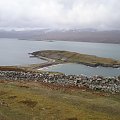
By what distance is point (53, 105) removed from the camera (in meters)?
35.6

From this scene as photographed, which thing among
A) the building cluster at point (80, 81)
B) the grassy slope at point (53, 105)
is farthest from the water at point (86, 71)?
the grassy slope at point (53, 105)

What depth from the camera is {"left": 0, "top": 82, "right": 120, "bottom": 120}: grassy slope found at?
3089cm

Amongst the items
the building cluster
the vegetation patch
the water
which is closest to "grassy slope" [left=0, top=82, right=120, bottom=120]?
the vegetation patch

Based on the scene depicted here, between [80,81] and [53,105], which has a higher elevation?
[80,81]

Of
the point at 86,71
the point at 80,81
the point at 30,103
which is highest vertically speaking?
the point at 80,81

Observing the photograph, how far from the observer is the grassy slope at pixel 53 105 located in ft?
101

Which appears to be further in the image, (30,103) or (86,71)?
(86,71)

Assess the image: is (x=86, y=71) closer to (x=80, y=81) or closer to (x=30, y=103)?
(x=80, y=81)

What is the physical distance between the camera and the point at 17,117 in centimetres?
2967

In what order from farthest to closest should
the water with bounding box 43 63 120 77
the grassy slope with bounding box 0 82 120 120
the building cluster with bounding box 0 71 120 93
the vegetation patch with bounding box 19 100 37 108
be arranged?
the water with bounding box 43 63 120 77 < the building cluster with bounding box 0 71 120 93 < the vegetation patch with bounding box 19 100 37 108 < the grassy slope with bounding box 0 82 120 120

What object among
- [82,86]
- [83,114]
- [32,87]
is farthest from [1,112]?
[82,86]

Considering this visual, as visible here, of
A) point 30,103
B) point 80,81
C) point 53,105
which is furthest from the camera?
point 80,81

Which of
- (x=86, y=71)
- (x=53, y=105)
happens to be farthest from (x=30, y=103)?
(x=86, y=71)

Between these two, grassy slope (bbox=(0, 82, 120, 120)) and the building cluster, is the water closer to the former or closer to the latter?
the building cluster
